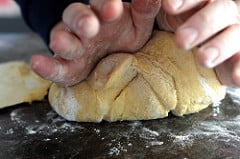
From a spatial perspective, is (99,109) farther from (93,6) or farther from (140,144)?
(93,6)

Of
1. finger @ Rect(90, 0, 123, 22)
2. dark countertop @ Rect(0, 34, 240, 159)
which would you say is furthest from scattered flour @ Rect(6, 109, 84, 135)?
finger @ Rect(90, 0, 123, 22)

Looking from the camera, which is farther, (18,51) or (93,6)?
(18,51)

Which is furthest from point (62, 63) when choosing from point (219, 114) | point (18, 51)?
point (18, 51)

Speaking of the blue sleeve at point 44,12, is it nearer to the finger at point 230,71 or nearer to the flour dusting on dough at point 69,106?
the flour dusting on dough at point 69,106

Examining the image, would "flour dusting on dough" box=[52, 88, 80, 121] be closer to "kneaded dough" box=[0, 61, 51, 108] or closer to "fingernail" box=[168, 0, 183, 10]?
"kneaded dough" box=[0, 61, 51, 108]

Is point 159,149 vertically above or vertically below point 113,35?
below

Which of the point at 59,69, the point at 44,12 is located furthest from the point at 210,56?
the point at 44,12

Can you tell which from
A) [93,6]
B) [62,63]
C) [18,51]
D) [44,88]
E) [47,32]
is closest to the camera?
[93,6]

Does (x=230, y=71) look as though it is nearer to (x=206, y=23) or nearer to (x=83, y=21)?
(x=206, y=23)
